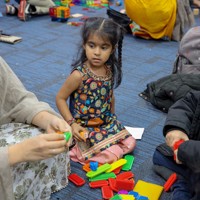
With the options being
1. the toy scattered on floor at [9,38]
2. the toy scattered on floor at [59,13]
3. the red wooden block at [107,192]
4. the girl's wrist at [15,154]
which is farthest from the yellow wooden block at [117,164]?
the toy scattered on floor at [59,13]

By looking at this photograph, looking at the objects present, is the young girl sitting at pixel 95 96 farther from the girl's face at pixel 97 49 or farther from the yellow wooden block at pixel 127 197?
the yellow wooden block at pixel 127 197

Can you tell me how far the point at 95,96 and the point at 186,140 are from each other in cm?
65

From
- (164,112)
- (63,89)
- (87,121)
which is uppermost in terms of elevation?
(63,89)

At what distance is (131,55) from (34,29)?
46.0 inches

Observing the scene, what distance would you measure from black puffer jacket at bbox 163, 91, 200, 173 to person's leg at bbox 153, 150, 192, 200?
22 centimetres

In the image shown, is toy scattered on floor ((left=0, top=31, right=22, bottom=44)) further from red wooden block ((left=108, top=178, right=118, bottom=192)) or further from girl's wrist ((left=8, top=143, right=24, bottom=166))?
girl's wrist ((left=8, top=143, right=24, bottom=166))

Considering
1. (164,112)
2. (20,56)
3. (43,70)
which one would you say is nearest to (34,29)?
(20,56)

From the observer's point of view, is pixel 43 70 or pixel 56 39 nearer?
pixel 43 70

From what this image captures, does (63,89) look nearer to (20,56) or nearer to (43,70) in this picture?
(43,70)

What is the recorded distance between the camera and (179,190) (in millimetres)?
1438

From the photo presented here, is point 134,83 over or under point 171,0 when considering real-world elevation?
under

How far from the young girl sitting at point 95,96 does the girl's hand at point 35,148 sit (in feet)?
2.01

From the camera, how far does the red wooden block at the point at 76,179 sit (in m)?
1.60

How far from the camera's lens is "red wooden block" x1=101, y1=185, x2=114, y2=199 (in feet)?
5.00
